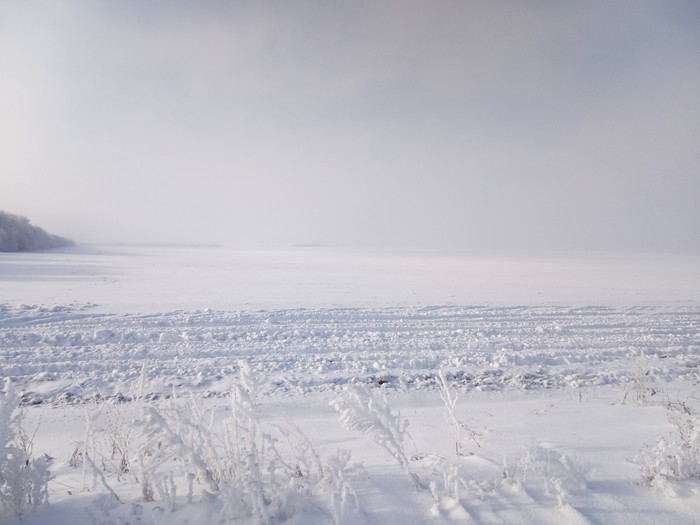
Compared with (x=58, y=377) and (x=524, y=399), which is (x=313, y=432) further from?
(x=58, y=377)

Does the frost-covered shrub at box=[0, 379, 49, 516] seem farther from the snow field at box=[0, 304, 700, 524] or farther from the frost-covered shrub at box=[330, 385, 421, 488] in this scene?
the frost-covered shrub at box=[330, 385, 421, 488]

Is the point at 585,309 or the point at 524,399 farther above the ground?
the point at 585,309

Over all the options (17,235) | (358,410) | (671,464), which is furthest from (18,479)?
(17,235)

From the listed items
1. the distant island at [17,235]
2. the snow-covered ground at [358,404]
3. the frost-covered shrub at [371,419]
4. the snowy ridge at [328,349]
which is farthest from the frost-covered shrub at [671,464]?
the distant island at [17,235]

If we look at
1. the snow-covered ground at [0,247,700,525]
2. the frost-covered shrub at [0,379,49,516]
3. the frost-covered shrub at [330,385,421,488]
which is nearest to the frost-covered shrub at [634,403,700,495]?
the snow-covered ground at [0,247,700,525]

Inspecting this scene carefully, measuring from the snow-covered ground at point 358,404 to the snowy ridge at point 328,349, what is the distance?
0.06m

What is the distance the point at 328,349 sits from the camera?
7.85 metres

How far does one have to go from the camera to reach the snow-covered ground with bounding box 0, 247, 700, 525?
2.27 meters

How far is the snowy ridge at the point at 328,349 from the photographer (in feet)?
20.3

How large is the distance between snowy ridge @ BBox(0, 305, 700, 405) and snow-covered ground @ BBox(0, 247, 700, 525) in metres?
0.06

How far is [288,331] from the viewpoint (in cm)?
921

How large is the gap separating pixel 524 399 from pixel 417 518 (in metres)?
4.13

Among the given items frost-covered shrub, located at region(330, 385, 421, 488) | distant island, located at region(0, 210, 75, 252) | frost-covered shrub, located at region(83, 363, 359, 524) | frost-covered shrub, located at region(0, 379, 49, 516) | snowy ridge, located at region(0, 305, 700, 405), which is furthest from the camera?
distant island, located at region(0, 210, 75, 252)

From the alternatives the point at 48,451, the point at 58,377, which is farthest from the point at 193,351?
the point at 48,451
